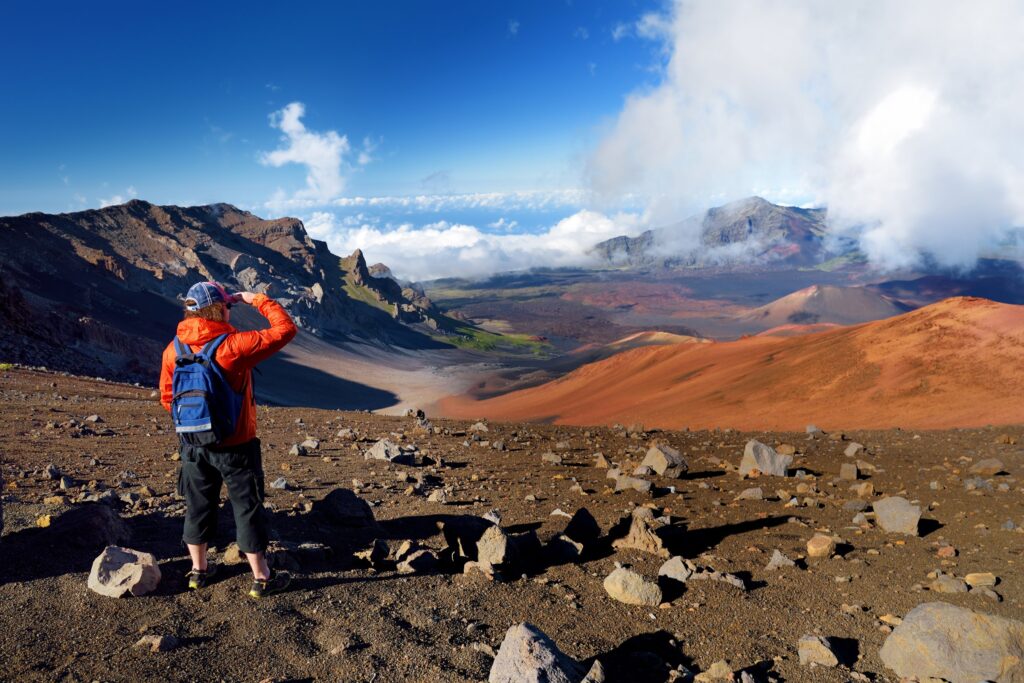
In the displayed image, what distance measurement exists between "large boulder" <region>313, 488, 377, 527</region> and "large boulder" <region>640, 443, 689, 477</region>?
4.16 m

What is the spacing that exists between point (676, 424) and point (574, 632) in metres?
18.4

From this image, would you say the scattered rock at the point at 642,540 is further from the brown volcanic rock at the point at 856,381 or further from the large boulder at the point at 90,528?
the brown volcanic rock at the point at 856,381

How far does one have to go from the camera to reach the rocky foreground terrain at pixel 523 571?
3416mm

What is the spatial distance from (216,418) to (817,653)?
391cm

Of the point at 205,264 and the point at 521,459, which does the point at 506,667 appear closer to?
the point at 521,459

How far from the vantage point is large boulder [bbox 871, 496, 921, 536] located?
6066mm

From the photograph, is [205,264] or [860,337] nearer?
[860,337]

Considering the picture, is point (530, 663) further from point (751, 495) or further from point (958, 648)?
point (751, 495)

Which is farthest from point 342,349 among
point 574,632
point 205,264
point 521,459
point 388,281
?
point 574,632

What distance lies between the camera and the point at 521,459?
30.4 feet

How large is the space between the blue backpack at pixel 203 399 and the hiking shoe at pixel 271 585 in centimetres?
95

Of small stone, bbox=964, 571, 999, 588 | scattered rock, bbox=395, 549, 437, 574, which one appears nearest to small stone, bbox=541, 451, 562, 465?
scattered rock, bbox=395, 549, 437, 574

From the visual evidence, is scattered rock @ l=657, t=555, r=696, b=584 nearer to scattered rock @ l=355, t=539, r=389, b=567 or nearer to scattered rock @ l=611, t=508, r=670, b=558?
scattered rock @ l=611, t=508, r=670, b=558

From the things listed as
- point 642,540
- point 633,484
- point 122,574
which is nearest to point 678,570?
point 642,540
